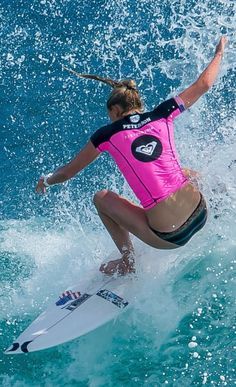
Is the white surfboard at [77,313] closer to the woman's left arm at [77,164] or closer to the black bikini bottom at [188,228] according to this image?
the black bikini bottom at [188,228]

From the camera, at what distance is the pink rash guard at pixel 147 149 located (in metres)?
5.41

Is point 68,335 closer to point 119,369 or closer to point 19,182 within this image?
point 119,369

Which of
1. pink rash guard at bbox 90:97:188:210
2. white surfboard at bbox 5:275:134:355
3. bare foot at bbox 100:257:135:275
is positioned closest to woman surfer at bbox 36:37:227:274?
pink rash guard at bbox 90:97:188:210

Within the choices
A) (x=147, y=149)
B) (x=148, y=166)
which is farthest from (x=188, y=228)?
(x=147, y=149)

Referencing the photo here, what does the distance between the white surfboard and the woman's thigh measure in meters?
0.61

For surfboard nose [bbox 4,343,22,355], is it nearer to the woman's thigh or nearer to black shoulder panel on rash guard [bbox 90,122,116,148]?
the woman's thigh

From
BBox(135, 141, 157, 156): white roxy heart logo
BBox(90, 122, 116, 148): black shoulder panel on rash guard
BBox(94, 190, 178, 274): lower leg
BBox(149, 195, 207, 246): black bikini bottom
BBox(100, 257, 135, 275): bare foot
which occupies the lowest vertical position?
BBox(100, 257, 135, 275): bare foot

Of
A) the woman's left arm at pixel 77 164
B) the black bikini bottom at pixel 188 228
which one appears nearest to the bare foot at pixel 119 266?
the black bikini bottom at pixel 188 228

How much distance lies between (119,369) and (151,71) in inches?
202

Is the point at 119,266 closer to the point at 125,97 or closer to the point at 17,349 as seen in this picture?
the point at 17,349

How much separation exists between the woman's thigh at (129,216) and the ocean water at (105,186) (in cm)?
55

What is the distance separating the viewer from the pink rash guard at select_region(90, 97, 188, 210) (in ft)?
17.7

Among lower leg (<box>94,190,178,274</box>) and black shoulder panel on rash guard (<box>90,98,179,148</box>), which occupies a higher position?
black shoulder panel on rash guard (<box>90,98,179,148</box>)

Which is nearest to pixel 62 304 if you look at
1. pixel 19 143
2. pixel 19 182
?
pixel 19 182
